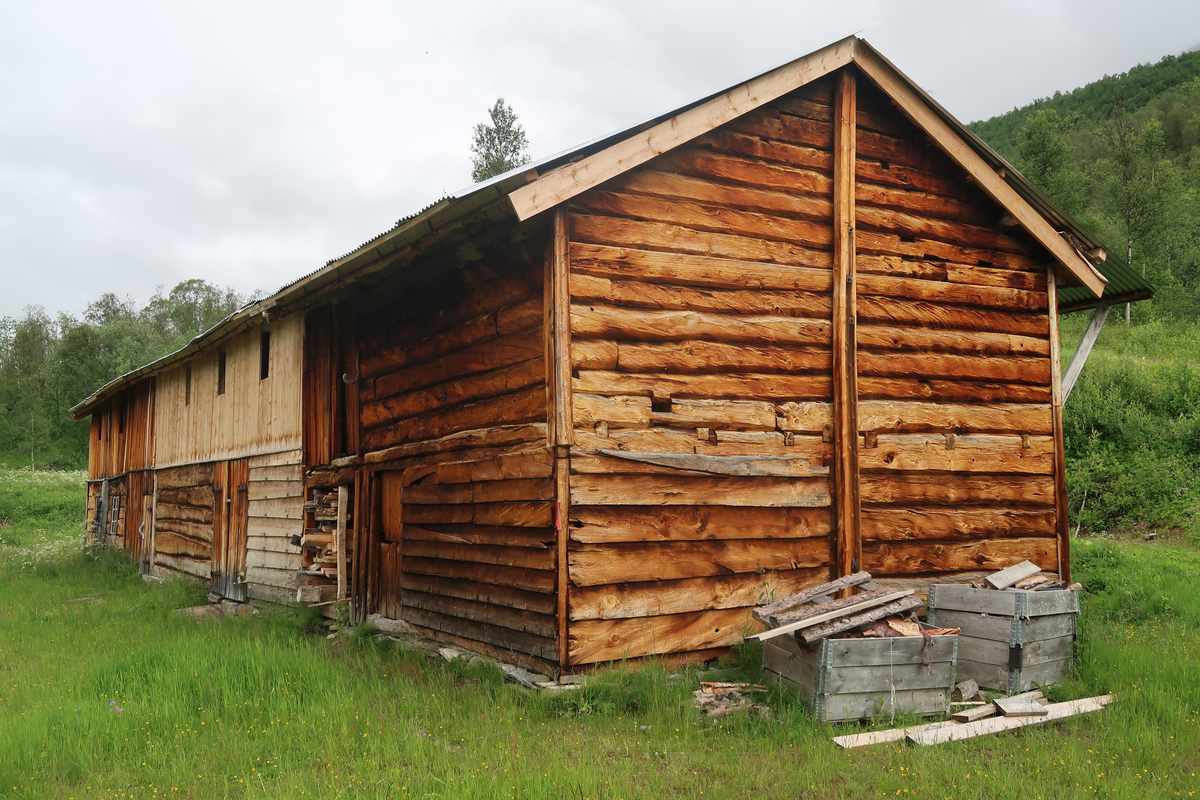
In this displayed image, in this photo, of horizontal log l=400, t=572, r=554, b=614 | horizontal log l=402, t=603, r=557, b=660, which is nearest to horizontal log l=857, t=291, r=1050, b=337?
horizontal log l=400, t=572, r=554, b=614

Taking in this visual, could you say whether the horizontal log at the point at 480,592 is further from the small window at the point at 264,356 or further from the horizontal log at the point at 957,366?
the small window at the point at 264,356

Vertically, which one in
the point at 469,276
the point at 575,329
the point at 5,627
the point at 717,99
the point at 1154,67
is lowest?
the point at 5,627

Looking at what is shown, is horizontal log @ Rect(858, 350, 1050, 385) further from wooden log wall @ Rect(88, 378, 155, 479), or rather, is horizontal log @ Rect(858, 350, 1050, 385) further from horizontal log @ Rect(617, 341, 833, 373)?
wooden log wall @ Rect(88, 378, 155, 479)

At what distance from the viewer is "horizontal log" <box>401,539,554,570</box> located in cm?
696

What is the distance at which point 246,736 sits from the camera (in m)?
5.90

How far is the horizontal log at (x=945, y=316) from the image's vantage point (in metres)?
8.54

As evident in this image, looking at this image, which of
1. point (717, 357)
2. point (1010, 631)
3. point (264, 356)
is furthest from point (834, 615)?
point (264, 356)

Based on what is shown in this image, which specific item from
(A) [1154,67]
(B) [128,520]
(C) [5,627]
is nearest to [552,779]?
(C) [5,627]

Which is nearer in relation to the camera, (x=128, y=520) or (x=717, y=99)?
(x=717, y=99)

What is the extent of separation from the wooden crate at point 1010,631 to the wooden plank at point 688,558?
123 cm

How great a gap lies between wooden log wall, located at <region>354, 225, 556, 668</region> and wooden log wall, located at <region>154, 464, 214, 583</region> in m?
6.28

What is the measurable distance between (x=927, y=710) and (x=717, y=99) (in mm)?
5322

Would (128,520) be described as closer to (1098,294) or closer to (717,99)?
(717,99)

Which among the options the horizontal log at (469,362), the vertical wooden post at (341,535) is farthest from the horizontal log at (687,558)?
the vertical wooden post at (341,535)
